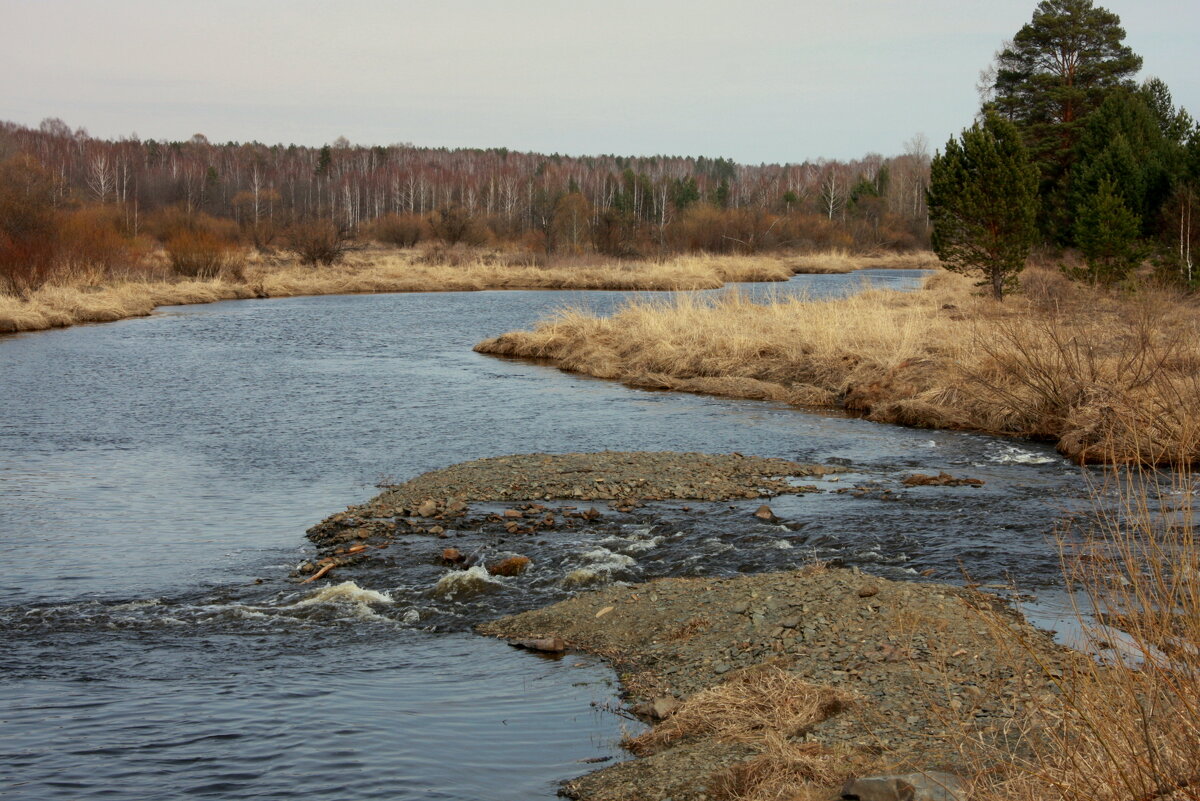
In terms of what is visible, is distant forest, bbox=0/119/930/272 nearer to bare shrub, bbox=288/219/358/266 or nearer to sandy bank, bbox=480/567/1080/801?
bare shrub, bbox=288/219/358/266

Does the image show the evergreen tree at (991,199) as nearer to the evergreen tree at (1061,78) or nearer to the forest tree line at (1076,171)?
the forest tree line at (1076,171)

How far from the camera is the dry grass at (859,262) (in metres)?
59.5

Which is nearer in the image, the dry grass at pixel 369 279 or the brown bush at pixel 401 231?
the dry grass at pixel 369 279

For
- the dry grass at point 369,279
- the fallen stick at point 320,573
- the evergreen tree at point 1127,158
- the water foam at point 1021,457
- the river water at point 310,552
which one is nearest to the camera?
the river water at point 310,552

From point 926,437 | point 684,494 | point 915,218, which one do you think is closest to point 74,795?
point 684,494

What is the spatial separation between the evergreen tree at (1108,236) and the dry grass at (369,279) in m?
17.4

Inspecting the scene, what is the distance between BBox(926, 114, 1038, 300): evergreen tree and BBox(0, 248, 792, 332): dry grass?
16467 millimetres

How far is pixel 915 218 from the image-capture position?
277 feet

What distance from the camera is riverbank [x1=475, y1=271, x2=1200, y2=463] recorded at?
13797mm

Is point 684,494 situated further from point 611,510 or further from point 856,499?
point 856,499

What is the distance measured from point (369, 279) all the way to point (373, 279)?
18 centimetres

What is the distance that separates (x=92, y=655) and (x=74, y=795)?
6.81 ft

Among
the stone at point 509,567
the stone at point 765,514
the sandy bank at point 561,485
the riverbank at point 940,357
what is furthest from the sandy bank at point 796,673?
the riverbank at point 940,357

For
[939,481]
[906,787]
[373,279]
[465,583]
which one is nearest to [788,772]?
[906,787]
